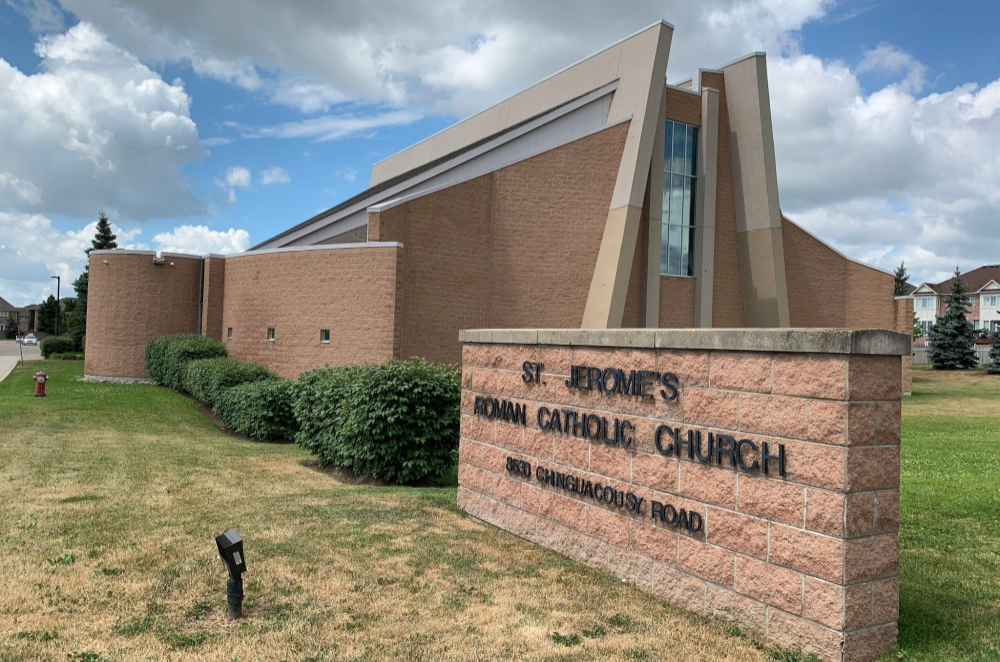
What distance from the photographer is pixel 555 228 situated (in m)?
25.0

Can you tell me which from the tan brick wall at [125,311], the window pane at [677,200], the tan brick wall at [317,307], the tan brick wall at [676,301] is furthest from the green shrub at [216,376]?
the window pane at [677,200]

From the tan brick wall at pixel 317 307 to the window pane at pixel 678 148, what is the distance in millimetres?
12574

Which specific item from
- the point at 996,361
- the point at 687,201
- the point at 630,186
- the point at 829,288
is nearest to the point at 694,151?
the point at 687,201

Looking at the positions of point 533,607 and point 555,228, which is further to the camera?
point 555,228

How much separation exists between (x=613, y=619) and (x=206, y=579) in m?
3.40

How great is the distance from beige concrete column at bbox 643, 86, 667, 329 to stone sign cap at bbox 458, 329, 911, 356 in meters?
20.3

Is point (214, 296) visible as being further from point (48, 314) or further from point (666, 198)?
point (48, 314)

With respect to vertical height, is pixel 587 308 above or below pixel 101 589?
above

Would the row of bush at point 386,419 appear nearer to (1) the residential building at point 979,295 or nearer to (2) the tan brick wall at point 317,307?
(2) the tan brick wall at point 317,307

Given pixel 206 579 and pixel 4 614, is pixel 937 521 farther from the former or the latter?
pixel 4 614

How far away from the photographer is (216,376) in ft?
69.9

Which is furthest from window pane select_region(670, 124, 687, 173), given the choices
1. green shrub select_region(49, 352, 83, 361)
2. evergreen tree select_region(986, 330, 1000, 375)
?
green shrub select_region(49, 352, 83, 361)

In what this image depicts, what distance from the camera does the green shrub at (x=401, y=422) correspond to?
1145cm

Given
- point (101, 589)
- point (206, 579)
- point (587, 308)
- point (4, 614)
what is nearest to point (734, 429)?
point (206, 579)
